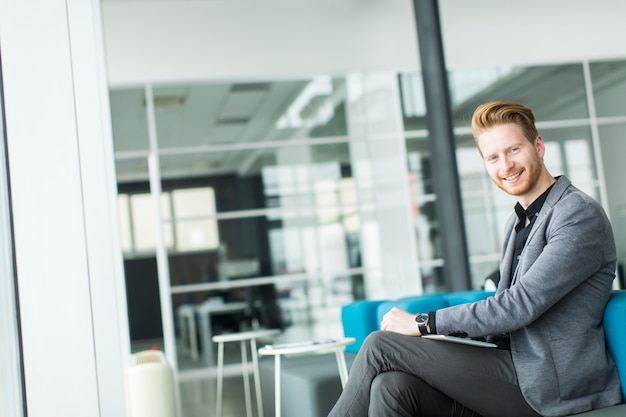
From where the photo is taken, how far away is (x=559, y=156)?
9.29 m

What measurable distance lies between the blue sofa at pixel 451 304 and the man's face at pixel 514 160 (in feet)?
1.55

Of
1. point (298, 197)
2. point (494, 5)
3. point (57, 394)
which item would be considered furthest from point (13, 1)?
point (494, 5)

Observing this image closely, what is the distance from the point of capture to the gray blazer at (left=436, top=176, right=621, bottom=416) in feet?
8.46

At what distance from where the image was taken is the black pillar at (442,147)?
25.9ft

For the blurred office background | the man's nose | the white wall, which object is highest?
the white wall

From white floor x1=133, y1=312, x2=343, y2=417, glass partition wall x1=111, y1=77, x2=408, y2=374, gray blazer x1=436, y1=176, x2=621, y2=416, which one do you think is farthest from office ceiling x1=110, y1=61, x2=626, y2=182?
gray blazer x1=436, y1=176, x2=621, y2=416

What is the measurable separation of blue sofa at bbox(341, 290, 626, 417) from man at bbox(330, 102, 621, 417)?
0.10ft

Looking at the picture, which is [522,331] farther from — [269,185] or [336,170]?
[269,185]

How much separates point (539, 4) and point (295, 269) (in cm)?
406

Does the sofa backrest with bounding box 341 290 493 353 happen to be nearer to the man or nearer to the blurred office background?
the man

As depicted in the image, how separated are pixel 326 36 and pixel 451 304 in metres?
4.75

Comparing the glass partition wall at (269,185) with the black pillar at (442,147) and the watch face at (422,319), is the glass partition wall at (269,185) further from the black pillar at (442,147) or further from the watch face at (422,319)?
the watch face at (422,319)

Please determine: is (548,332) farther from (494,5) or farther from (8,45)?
(494,5)

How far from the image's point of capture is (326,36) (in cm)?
873
